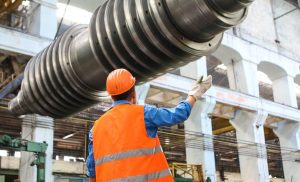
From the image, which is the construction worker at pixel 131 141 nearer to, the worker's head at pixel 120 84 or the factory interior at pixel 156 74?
the worker's head at pixel 120 84

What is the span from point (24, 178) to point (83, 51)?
6217mm

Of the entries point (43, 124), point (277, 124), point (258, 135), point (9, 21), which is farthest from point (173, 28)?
point (277, 124)

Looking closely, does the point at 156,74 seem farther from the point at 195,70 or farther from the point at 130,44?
the point at 195,70

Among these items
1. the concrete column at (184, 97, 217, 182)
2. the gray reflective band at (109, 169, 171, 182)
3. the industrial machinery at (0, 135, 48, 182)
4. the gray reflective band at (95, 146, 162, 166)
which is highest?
the concrete column at (184, 97, 217, 182)

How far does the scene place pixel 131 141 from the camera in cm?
268

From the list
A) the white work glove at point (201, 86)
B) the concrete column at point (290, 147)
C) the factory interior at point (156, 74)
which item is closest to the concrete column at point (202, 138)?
the factory interior at point (156, 74)

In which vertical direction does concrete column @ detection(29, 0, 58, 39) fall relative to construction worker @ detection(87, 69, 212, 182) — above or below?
above

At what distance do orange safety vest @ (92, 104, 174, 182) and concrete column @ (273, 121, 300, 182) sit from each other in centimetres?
1321

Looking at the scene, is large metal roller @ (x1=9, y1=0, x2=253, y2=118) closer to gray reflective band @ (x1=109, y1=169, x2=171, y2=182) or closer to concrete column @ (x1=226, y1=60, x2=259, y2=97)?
gray reflective band @ (x1=109, y1=169, x2=171, y2=182)

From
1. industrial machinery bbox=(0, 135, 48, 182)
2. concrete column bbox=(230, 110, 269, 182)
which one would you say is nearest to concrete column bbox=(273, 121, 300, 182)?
concrete column bbox=(230, 110, 269, 182)

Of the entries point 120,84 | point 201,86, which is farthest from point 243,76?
point 120,84

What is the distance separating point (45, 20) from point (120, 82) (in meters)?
7.14

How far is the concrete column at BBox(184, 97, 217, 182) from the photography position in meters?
11.9

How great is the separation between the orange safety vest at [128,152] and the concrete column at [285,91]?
13.4m
